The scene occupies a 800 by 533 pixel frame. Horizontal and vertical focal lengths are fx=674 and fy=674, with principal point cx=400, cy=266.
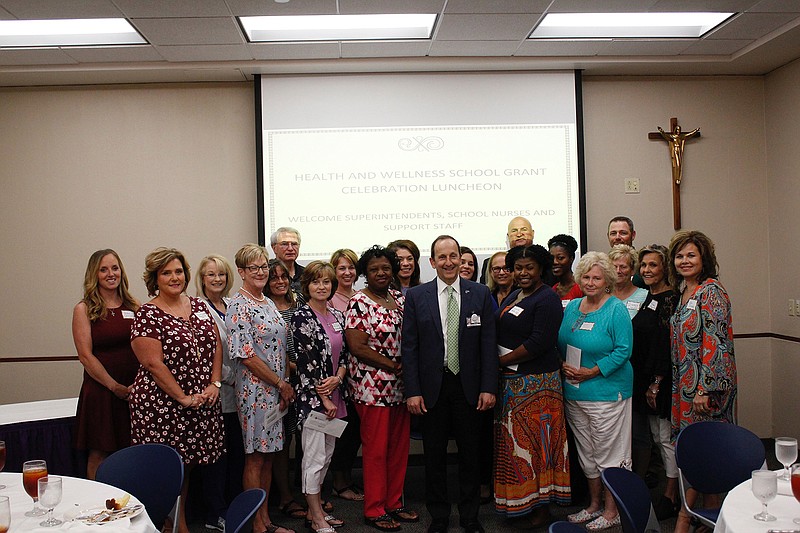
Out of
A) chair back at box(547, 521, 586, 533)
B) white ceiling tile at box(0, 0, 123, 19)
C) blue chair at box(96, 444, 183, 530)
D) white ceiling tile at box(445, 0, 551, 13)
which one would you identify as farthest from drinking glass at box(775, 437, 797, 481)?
white ceiling tile at box(0, 0, 123, 19)

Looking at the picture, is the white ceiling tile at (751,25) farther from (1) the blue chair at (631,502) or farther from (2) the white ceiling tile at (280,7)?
(1) the blue chair at (631,502)

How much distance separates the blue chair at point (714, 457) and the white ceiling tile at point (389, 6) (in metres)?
3.03

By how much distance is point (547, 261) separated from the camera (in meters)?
3.91

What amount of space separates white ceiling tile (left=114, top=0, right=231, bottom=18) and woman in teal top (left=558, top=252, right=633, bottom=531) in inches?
112

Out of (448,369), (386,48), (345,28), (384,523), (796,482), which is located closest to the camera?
(796,482)

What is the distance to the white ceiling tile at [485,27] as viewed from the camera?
4.69 m

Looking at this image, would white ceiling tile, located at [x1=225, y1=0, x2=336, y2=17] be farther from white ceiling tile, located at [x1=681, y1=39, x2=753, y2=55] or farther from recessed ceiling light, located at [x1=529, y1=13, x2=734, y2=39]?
white ceiling tile, located at [x1=681, y1=39, x2=753, y2=55]

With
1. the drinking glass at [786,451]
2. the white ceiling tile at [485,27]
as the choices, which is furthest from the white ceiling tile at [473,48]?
the drinking glass at [786,451]

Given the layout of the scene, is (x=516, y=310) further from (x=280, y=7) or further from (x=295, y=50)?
(x=295, y=50)

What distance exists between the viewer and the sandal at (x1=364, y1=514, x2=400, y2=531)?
401cm

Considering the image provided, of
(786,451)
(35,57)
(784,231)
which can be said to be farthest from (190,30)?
(784,231)

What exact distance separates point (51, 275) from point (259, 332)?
120 inches

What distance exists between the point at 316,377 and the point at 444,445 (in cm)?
85

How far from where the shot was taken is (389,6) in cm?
450
